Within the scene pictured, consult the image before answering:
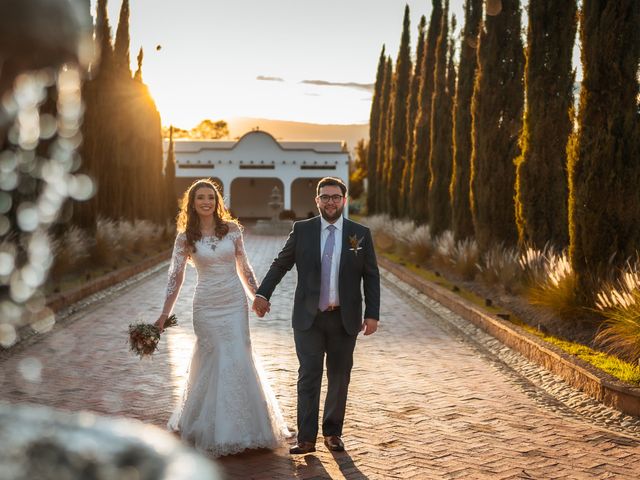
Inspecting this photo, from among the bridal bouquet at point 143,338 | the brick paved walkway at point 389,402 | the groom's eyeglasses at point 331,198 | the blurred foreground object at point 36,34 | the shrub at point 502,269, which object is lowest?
the brick paved walkway at point 389,402

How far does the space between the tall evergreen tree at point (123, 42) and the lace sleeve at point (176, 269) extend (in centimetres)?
2396

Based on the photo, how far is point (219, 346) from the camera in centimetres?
620

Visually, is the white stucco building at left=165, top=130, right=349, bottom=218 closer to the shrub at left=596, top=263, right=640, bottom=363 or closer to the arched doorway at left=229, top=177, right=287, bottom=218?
the arched doorway at left=229, top=177, right=287, bottom=218

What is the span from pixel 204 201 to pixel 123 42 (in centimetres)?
2529

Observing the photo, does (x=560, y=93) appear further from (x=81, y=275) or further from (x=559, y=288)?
(x=81, y=275)

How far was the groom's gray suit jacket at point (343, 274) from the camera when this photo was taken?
595 centimetres

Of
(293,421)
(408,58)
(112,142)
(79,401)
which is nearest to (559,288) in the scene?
(293,421)

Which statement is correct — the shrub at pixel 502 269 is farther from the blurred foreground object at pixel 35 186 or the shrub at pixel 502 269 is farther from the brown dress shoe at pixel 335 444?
the brown dress shoe at pixel 335 444

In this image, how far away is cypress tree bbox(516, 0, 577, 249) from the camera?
52.4 feet

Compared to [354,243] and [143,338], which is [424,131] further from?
[143,338]

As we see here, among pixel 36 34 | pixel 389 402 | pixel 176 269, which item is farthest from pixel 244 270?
pixel 36 34

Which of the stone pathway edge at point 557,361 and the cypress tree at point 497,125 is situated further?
the cypress tree at point 497,125

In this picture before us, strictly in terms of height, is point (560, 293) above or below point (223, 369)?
below

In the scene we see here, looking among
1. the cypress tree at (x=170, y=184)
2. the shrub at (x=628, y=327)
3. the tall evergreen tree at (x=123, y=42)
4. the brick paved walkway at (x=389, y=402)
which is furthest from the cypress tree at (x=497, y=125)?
the cypress tree at (x=170, y=184)
